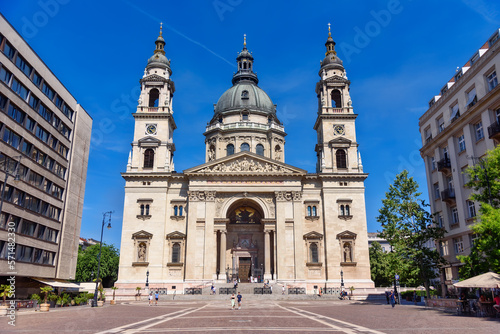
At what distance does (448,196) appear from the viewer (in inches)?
1437

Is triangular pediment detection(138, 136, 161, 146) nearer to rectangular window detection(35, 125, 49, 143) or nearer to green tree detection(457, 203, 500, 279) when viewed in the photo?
rectangular window detection(35, 125, 49, 143)

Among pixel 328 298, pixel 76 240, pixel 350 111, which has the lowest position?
pixel 328 298

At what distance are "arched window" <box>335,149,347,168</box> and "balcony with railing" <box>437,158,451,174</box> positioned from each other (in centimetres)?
1899

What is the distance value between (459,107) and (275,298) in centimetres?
2600

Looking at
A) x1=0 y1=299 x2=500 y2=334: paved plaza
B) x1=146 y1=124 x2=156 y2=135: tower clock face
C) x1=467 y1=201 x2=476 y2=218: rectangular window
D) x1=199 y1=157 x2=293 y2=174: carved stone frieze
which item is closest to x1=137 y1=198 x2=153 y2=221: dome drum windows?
x1=199 y1=157 x2=293 y2=174: carved stone frieze

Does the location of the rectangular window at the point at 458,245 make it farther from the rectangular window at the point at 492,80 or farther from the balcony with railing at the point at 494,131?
the rectangular window at the point at 492,80

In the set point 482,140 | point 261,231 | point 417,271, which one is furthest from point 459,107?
point 261,231

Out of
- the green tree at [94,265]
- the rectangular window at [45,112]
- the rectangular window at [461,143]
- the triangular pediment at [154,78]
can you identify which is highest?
the triangular pediment at [154,78]

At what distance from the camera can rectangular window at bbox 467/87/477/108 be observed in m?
33.4

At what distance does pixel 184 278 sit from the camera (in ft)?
166

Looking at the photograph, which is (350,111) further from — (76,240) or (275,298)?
(76,240)

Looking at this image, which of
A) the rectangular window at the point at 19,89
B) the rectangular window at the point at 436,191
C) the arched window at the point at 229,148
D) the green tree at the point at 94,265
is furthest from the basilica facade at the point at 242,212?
the green tree at the point at 94,265

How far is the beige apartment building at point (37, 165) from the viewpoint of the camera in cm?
3806

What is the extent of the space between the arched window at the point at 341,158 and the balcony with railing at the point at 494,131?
2744 centimetres
